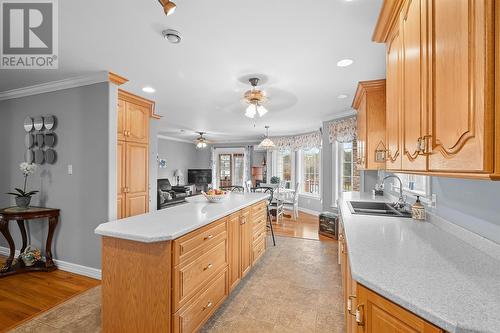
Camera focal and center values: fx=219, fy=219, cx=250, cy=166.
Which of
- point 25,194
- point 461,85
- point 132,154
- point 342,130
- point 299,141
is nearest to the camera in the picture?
point 461,85

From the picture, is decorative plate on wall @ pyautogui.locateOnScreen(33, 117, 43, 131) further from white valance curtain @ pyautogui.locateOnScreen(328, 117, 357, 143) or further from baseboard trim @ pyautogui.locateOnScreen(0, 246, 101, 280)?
white valance curtain @ pyautogui.locateOnScreen(328, 117, 357, 143)

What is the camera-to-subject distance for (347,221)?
1.76m

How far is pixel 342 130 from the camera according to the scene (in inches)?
176

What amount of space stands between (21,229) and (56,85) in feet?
6.42

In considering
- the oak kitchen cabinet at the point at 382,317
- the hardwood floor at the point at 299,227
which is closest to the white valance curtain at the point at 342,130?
the hardwood floor at the point at 299,227

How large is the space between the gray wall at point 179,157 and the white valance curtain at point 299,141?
11.7ft

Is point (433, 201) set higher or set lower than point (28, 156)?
lower

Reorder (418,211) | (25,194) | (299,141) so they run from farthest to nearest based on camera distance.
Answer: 1. (299,141)
2. (25,194)
3. (418,211)

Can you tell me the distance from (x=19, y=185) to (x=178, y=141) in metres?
5.62

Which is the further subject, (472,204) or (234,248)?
(234,248)

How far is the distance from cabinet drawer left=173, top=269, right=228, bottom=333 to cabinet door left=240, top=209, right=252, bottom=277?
42cm

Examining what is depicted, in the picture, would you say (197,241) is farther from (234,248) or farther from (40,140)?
(40,140)

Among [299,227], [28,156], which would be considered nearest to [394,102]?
[299,227]

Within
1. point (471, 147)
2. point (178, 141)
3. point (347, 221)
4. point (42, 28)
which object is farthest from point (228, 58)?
point (178, 141)
